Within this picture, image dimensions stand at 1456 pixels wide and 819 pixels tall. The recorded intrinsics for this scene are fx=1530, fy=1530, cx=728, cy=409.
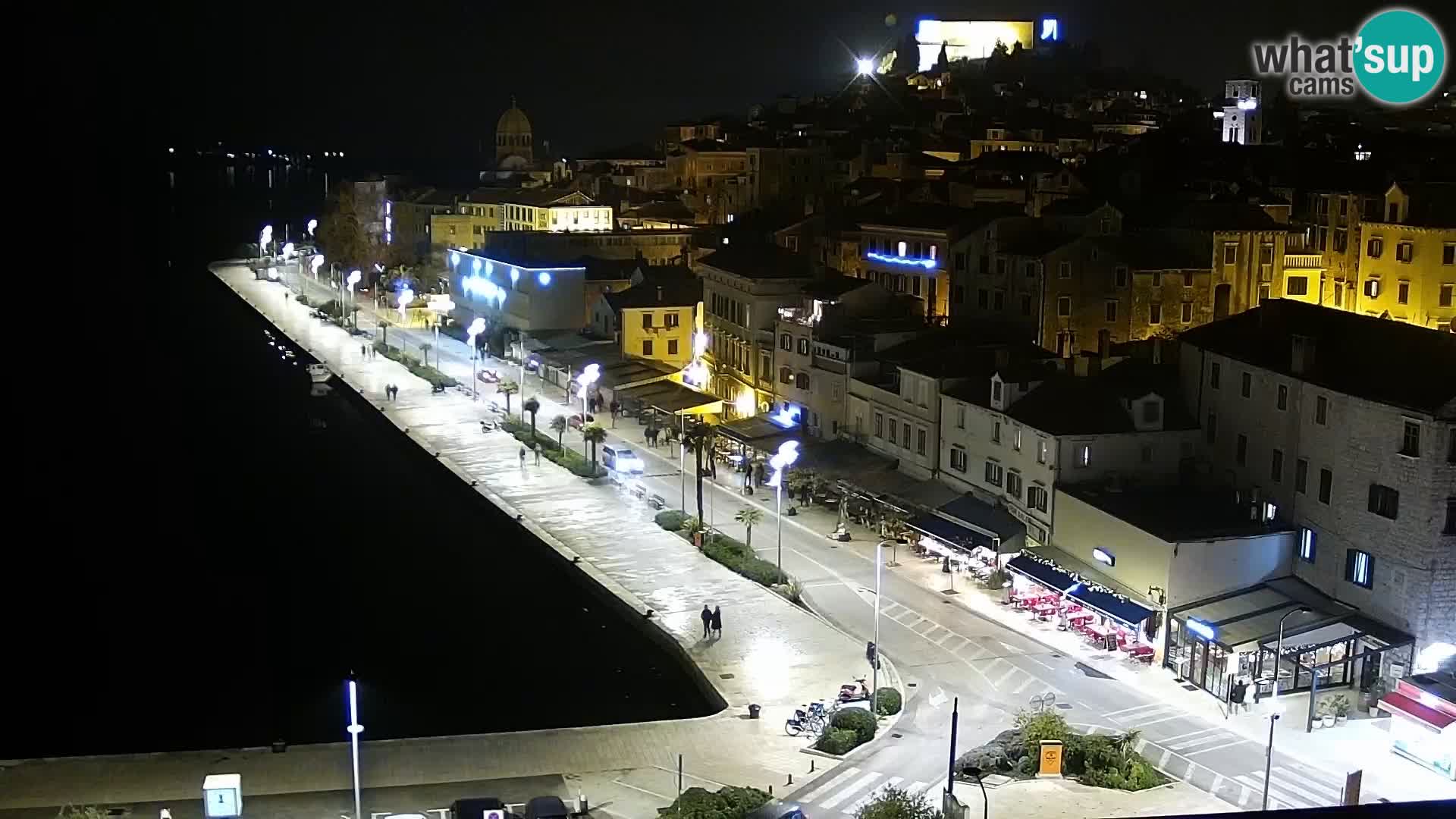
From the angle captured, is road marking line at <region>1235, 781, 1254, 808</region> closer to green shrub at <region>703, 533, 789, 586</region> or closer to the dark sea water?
the dark sea water

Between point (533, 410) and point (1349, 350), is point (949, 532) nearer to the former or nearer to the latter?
point (1349, 350)

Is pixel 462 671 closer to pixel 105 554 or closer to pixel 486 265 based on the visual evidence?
pixel 105 554

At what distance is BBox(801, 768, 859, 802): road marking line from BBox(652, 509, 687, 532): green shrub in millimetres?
17825

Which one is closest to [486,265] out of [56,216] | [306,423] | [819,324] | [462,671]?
[306,423]

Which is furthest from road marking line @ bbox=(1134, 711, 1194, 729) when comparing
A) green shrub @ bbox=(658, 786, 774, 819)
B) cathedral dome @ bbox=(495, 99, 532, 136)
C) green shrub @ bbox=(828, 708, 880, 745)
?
cathedral dome @ bbox=(495, 99, 532, 136)

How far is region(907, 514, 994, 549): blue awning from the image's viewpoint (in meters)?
37.8

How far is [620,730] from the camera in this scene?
93.5ft

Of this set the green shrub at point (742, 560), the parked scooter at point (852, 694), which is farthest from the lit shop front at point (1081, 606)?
the parked scooter at point (852, 694)

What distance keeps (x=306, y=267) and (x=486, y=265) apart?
45.6 m

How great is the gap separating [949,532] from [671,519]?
879 centimetres

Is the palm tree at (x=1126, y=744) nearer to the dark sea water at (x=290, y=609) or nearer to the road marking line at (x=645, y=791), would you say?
Answer: the road marking line at (x=645, y=791)

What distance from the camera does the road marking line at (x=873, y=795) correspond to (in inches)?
963

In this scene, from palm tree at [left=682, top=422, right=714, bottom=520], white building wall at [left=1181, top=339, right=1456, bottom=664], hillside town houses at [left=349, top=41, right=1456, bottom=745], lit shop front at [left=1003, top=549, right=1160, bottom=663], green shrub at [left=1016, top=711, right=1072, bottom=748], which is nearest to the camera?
green shrub at [left=1016, top=711, right=1072, bottom=748]

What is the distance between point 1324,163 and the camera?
208ft
